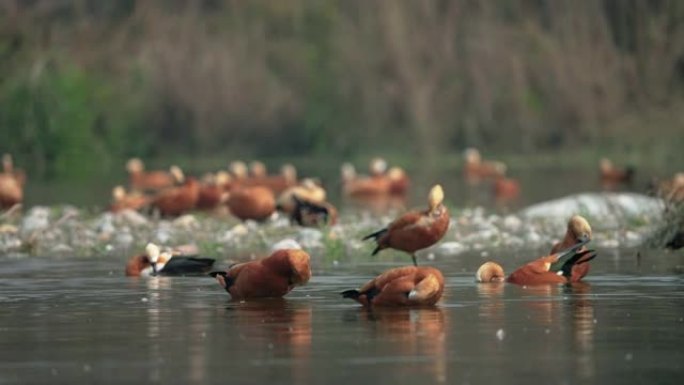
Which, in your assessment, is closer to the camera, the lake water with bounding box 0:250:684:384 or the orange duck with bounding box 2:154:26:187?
the lake water with bounding box 0:250:684:384

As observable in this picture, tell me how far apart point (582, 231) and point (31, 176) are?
100 feet

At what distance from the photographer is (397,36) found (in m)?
47.4

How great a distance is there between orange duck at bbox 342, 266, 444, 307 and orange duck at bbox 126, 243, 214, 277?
11.9 ft

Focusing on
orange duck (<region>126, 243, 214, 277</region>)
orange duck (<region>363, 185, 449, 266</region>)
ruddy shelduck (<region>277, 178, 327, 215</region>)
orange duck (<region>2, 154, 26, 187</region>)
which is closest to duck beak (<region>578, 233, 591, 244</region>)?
orange duck (<region>363, 185, 449, 266</region>)

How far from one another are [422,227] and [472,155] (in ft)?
95.9

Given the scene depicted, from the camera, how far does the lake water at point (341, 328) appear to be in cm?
1054

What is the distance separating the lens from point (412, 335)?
1220 cm

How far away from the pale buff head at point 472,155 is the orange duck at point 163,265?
26379mm

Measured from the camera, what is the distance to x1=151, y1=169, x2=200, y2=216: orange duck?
26297 mm

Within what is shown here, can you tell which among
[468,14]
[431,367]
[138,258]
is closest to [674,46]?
[468,14]

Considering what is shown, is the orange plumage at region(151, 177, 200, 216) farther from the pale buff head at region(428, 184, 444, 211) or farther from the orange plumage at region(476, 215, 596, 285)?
the orange plumage at region(476, 215, 596, 285)

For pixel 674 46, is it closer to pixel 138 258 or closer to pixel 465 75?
pixel 465 75

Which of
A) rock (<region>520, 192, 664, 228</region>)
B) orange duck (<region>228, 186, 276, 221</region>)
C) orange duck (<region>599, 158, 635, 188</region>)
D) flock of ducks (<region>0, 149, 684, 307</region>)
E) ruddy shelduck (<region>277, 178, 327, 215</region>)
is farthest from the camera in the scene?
orange duck (<region>599, 158, 635, 188</region>)

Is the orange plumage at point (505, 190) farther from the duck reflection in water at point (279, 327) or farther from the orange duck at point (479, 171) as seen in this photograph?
the duck reflection in water at point (279, 327)
